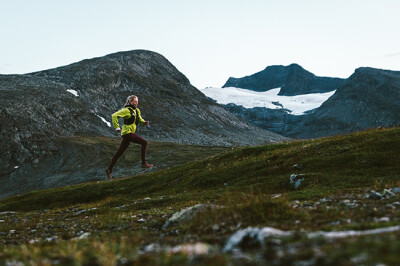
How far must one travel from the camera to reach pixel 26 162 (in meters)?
108

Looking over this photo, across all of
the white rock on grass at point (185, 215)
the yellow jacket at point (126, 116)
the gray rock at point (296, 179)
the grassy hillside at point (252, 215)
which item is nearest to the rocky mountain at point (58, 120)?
the yellow jacket at point (126, 116)

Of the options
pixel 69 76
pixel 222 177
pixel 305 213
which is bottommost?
pixel 222 177

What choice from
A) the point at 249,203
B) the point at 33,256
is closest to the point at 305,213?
the point at 249,203

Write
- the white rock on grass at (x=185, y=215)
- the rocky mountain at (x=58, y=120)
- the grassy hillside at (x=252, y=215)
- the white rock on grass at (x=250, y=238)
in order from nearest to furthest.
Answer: the grassy hillside at (x=252, y=215) → the white rock on grass at (x=250, y=238) → the white rock on grass at (x=185, y=215) → the rocky mountain at (x=58, y=120)

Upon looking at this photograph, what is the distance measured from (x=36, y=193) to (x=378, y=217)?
39752 mm

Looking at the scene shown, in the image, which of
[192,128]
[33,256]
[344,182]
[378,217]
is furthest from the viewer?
[192,128]

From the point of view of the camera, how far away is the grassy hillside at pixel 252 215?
4.96 m

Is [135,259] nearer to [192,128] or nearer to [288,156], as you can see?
[288,156]

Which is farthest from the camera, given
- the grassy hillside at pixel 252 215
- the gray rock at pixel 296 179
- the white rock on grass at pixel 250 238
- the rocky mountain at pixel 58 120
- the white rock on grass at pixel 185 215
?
the rocky mountain at pixel 58 120

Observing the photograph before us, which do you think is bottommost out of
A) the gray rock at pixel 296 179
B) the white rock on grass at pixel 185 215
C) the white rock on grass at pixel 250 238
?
the gray rock at pixel 296 179

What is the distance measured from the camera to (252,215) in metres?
8.35

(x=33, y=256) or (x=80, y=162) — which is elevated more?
(x=33, y=256)

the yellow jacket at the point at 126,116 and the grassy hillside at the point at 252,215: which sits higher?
the yellow jacket at the point at 126,116

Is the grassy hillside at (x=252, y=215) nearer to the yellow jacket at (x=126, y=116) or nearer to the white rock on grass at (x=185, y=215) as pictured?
the white rock on grass at (x=185, y=215)
